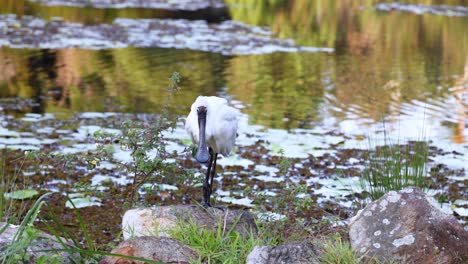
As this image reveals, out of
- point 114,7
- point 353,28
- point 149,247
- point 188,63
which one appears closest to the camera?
point 149,247

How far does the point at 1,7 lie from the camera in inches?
742

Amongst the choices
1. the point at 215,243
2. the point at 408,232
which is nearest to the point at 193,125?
the point at 215,243

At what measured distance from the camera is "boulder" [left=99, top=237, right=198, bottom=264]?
3701 mm

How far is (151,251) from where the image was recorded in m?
3.73

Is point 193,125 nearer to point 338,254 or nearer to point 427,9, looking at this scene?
point 338,254

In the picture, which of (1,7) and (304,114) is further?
(1,7)

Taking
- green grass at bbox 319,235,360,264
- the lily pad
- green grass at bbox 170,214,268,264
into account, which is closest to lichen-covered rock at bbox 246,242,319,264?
green grass at bbox 319,235,360,264

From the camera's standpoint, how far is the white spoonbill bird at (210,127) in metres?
4.62

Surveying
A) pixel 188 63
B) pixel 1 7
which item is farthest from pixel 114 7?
pixel 188 63

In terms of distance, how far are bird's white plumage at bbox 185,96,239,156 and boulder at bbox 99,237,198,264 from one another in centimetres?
104

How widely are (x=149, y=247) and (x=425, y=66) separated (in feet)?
34.2

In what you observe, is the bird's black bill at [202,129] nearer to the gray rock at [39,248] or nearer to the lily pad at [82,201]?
the gray rock at [39,248]

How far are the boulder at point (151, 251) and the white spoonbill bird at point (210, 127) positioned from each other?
2.60ft

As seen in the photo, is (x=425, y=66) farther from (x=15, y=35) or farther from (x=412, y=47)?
(x=15, y=35)
